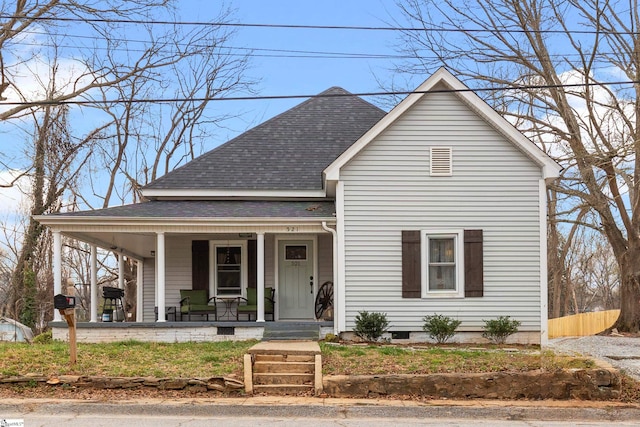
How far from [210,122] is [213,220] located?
17.4m

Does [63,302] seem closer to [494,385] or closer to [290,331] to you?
[290,331]

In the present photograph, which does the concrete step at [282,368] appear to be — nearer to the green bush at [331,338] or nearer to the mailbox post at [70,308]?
the mailbox post at [70,308]

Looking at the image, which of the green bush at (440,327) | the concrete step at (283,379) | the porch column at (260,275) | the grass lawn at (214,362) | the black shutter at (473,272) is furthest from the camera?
the porch column at (260,275)

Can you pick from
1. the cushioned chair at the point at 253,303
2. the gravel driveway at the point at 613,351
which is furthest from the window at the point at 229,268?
the gravel driveway at the point at 613,351

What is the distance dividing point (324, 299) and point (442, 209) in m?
3.71

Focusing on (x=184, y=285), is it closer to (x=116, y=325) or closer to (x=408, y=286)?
(x=116, y=325)

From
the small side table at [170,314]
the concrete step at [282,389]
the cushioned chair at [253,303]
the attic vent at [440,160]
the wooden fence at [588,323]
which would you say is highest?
the attic vent at [440,160]

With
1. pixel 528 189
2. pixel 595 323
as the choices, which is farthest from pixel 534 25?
pixel 595 323

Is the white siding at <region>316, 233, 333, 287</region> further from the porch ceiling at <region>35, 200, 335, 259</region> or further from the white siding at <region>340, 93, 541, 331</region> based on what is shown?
the white siding at <region>340, 93, 541, 331</region>

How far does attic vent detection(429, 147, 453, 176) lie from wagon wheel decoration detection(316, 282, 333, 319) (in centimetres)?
387

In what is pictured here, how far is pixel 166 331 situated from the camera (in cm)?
1527

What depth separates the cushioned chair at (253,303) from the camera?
16344 mm

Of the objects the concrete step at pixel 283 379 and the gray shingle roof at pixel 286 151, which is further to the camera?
the gray shingle roof at pixel 286 151

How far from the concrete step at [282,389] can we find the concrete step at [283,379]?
0.19 metres
